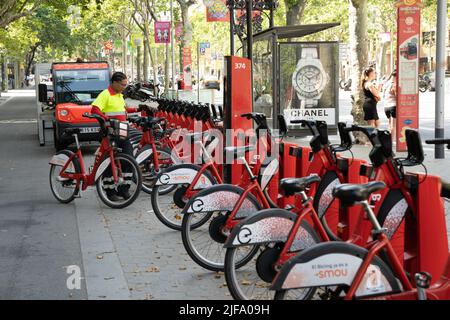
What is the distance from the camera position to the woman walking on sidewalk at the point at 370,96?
15617 millimetres

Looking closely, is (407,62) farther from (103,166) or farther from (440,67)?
(103,166)

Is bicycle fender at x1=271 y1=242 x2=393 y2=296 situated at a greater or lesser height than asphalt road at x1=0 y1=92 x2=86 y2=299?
greater

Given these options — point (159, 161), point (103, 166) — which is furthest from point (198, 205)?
point (159, 161)

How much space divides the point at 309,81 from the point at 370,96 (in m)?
1.47

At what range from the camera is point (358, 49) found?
16.8 meters

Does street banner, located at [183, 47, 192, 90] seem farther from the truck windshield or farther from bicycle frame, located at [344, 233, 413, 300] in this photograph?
bicycle frame, located at [344, 233, 413, 300]

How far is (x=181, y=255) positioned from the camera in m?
7.03

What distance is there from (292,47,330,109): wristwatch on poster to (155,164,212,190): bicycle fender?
30.2ft

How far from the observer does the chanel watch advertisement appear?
648 inches

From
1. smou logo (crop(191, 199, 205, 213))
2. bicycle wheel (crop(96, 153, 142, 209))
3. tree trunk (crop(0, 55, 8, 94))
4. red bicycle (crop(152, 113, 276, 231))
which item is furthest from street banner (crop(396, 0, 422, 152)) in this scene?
tree trunk (crop(0, 55, 8, 94))

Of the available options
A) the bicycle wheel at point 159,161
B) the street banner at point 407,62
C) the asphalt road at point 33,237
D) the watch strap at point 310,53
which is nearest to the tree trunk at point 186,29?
the watch strap at point 310,53

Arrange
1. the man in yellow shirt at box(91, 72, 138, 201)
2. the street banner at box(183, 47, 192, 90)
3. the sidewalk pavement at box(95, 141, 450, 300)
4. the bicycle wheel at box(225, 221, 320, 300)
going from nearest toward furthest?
the bicycle wheel at box(225, 221, 320, 300) < the sidewalk pavement at box(95, 141, 450, 300) < the man in yellow shirt at box(91, 72, 138, 201) < the street banner at box(183, 47, 192, 90)

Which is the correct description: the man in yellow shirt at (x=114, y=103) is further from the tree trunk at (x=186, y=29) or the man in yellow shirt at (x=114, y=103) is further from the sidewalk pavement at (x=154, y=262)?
the tree trunk at (x=186, y=29)
